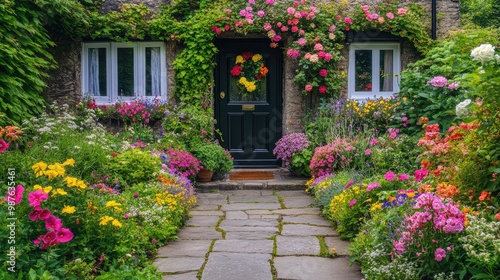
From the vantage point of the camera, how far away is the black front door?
1074 centimetres

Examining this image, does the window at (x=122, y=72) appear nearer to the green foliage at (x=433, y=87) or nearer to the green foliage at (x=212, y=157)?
the green foliage at (x=212, y=157)

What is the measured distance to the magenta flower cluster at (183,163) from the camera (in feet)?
27.5

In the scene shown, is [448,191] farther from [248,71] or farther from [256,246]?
[248,71]

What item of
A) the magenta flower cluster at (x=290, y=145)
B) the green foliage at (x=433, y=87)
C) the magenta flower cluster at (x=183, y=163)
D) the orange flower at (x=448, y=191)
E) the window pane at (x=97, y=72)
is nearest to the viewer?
the orange flower at (x=448, y=191)

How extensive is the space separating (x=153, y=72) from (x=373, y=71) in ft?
12.8

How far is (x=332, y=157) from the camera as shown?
333 inches

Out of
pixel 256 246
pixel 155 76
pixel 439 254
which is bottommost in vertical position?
pixel 256 246

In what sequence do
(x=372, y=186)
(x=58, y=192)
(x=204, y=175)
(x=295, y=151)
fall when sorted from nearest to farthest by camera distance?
(x=58, y=192) < (x=372, y=186) < (x=204, y=175) < (x=295, y=151)

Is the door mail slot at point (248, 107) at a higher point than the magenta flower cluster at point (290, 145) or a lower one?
higher

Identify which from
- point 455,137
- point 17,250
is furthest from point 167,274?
point 455,137

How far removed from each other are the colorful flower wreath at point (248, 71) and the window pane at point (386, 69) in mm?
2060

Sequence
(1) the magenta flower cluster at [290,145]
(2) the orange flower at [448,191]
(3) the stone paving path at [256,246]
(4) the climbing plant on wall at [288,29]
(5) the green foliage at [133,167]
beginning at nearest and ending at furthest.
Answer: (2) the orange flower at [448,191] < (3) the stone paving path at [256,246] < (5) the green foliage at [133,167] < (1) the magenta flower cluster at [290,145] < (4) the climbing plant on wall at [288,29]

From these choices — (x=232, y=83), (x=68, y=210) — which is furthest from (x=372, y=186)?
(x=232, y=83)

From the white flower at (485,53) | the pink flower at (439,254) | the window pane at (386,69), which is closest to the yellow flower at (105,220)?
the pink flower at (439,254)
